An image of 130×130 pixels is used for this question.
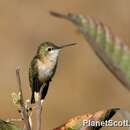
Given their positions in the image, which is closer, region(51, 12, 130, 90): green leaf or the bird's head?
region(51, 12, 130, 90): green leaf

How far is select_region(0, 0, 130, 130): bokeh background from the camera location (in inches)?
422

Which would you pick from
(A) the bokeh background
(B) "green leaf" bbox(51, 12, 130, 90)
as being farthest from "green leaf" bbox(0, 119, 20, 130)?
(A) the bokeh background

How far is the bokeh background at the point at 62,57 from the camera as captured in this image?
1071cm

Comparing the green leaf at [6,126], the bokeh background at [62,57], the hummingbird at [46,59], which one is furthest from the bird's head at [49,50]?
the bokeh background at [62,57]

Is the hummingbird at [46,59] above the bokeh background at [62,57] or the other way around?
above

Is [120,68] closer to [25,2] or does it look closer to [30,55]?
[30,55]

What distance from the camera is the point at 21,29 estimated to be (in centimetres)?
1333

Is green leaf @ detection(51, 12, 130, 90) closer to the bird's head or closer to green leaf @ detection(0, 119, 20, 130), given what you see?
green leaf @ detection(0, 119, 20, 130)

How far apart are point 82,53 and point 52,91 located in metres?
1.16

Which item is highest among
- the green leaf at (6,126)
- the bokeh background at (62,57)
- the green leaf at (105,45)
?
the green leaf at (105,45)

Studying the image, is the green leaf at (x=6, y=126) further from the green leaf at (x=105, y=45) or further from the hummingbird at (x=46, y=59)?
the hummingbird at (x=46, y=59)

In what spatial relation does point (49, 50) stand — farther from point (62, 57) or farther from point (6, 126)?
point (62, 57)

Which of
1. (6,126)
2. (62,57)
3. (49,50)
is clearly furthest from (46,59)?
(62,57)

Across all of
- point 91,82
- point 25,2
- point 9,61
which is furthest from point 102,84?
point 25,2
